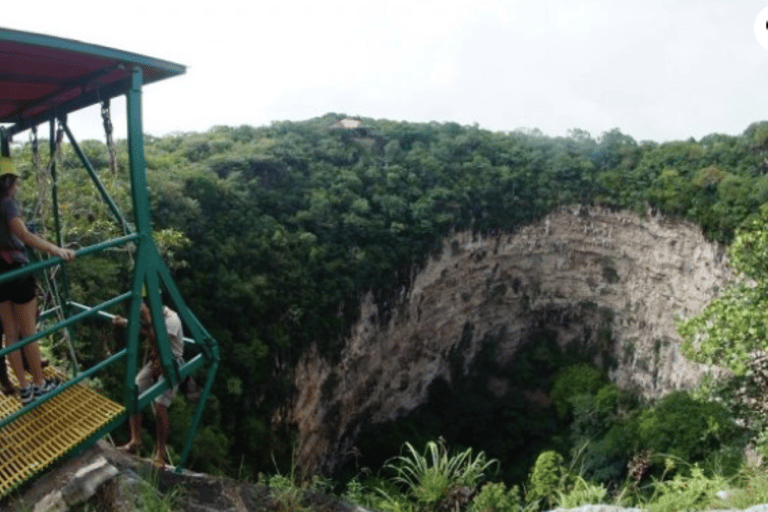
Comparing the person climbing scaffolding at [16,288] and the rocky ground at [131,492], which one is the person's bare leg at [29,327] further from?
the rocky ground at [131,492]

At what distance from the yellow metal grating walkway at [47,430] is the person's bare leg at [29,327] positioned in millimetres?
265

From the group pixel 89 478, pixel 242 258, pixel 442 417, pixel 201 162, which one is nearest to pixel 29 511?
pixel 89 478

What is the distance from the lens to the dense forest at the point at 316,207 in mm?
15781

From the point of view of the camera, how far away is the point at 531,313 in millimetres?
31688

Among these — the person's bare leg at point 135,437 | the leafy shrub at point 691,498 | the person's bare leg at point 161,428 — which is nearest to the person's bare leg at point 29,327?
the person's bare leg at point 135,437

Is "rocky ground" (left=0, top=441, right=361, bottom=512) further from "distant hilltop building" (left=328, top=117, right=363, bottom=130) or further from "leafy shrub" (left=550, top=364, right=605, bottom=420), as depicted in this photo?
"distant hilltop building" (left=328, top=117, right=363, bottom=130)

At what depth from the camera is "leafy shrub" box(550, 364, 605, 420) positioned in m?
27.4

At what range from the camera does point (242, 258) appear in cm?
1956

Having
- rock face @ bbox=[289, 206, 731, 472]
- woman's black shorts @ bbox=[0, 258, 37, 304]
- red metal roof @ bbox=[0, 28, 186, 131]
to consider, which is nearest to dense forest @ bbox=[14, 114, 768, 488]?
rock face @ bbox=[289, 206, 731, 472]

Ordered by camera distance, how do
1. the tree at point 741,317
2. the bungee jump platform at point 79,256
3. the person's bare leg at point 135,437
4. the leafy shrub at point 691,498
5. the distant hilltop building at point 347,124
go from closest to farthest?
the bungee jump platform at point 79,256
the leafy shrub at point 691,498
the person's bare leg at point 135,437
the tree at point 741,317
the distant hilltop building at point 347,124

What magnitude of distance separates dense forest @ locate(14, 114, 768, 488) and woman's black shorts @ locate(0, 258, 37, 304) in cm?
464

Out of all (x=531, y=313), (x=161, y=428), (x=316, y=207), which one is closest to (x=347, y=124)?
(x=316, y=207)

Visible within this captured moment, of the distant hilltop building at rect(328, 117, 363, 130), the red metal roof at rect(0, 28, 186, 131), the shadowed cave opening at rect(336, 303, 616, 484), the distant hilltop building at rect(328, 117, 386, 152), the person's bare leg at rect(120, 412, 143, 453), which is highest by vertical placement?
the distant hilltop building at rect(328, 117, 363, 130)

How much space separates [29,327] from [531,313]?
95.7 feet
